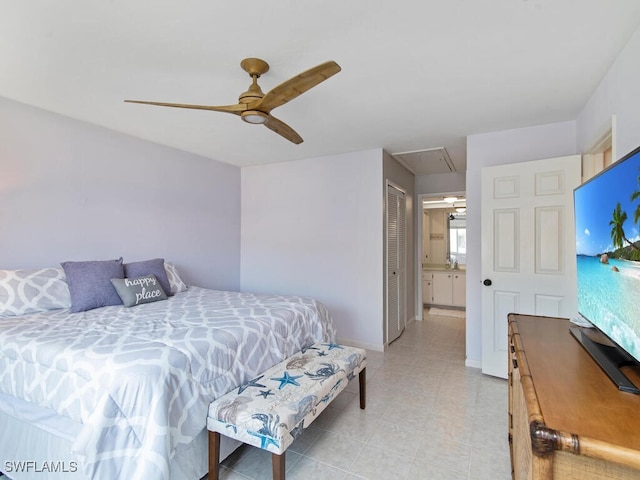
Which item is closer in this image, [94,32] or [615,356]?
[615,356]

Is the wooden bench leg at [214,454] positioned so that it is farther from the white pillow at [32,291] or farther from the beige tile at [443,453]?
the white pillow at [32,291]

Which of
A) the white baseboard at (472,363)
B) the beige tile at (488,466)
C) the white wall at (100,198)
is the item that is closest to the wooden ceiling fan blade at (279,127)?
the white wall at (100,198)

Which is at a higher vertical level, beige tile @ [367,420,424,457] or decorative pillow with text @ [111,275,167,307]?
decorative pillow with text @ [111,275,167,307]

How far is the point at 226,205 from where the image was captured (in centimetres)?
449

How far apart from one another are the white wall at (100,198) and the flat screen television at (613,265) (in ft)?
12.2

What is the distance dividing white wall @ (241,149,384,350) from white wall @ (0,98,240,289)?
502 millimetres

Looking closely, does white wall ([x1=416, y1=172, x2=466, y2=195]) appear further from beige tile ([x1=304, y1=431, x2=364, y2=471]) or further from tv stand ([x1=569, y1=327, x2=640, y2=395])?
beige tile ([x1=304, y1=431, x2=364, y2=471])

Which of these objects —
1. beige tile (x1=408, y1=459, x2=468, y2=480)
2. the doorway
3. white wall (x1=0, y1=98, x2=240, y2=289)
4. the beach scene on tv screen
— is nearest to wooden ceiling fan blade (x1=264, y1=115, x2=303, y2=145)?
the beach scene on tv screen

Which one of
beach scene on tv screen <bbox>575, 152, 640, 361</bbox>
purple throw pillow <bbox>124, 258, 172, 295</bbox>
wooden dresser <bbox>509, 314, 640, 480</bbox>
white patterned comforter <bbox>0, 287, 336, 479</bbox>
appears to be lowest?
white patterned comforter <bbox>0, 287, 336, 479</bbox>

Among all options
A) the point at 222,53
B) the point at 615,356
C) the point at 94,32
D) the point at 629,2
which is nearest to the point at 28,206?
the point at 94,32

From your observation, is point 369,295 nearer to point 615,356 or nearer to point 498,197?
point 498,197

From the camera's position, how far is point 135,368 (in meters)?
1.42

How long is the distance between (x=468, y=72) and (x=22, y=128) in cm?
346

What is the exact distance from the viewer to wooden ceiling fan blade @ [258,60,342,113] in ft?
4.97
